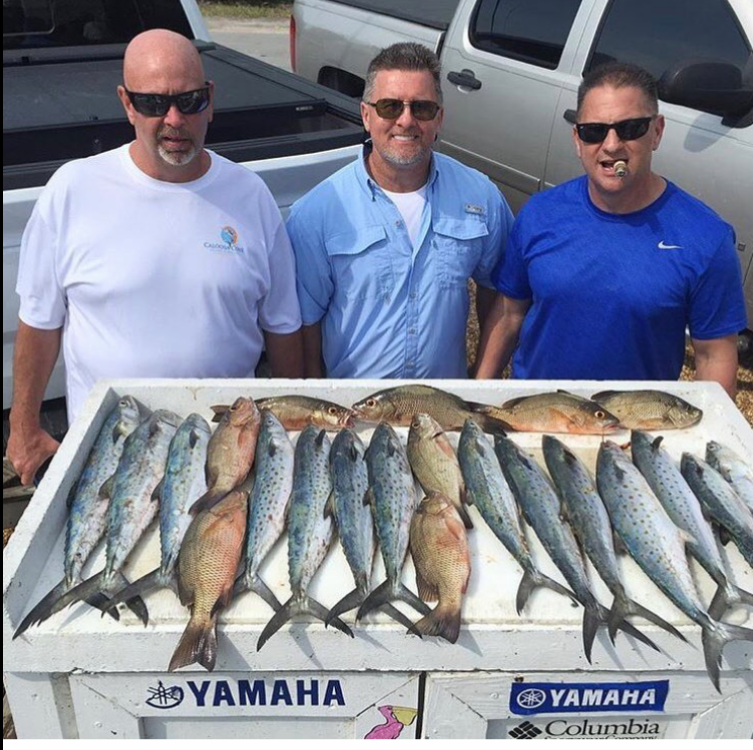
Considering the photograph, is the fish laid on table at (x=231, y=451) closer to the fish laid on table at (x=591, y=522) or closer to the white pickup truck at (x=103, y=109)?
the fish laid on table at (x=591, y=522)

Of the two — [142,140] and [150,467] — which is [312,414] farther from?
[142,140]

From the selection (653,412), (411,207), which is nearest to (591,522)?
(653,412)

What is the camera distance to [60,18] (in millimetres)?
5422

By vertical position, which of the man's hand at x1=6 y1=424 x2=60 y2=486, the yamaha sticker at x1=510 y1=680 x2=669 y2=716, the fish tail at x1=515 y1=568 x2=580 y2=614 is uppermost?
the fish tail at x1=515 y1=568 x2=580 y2=614

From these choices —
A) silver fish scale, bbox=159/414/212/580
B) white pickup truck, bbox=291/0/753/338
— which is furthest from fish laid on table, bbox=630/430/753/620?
white pickup truck, bbox=291/0/753/338

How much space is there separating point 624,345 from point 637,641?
1420mm

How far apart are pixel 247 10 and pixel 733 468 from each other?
26284 mm

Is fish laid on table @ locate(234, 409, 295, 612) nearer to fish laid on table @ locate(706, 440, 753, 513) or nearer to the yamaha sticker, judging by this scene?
the yamaha sticker

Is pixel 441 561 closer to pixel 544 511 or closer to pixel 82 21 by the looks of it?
pixel 544 511

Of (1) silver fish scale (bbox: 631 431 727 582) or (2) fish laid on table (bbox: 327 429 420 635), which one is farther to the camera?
(1) silver fish scale (bbox: 631 431 727 582)

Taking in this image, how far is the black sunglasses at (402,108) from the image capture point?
3152 mm

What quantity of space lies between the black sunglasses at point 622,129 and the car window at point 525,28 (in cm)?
331

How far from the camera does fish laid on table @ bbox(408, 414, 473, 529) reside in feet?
7.87

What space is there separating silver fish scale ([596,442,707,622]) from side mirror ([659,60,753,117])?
9.75 feet
